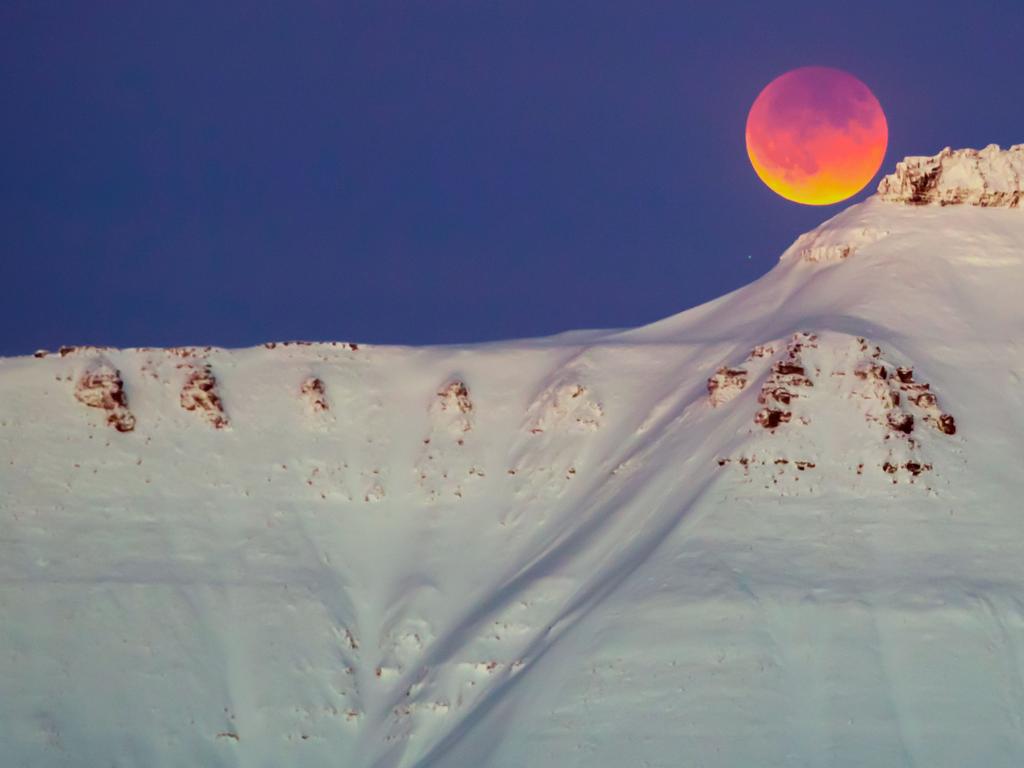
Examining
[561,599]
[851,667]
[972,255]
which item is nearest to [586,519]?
[561,599]

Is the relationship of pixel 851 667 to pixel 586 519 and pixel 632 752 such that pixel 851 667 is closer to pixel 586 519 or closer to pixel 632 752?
pixel 632 752

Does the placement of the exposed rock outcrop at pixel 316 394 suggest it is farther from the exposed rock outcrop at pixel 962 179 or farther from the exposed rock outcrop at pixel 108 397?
the exposed rock outcrop at pixel 962 179

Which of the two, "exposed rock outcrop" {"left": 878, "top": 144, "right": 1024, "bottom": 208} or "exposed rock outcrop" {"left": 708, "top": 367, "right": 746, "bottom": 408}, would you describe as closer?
"exposed rock outcrop" {"left": 708, "top": 367, "right": 746, "bottom": 408}

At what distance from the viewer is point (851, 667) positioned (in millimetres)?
86438

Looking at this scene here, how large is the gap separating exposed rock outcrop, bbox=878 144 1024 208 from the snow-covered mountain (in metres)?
0.19

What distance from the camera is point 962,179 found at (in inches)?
4882

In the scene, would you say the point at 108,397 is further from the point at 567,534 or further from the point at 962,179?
the point at 962,179

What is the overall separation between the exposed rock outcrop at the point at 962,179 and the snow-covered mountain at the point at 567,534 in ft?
0.61

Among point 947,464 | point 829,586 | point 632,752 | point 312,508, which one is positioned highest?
point 312,508

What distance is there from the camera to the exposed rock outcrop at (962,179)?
124 metres

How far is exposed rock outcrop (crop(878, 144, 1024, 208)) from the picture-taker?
406 ft

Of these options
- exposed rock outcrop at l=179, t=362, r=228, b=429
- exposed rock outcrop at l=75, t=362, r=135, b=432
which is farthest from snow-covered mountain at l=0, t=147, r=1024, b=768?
exposed rock outcrop at l=75, t=362, r=135, b=432

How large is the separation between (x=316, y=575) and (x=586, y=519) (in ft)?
47.6

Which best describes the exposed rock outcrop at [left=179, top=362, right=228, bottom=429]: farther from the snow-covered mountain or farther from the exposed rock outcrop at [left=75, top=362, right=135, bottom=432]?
the exposed rock outcrop at [left=75, top=362, right=135, bottom=432]
